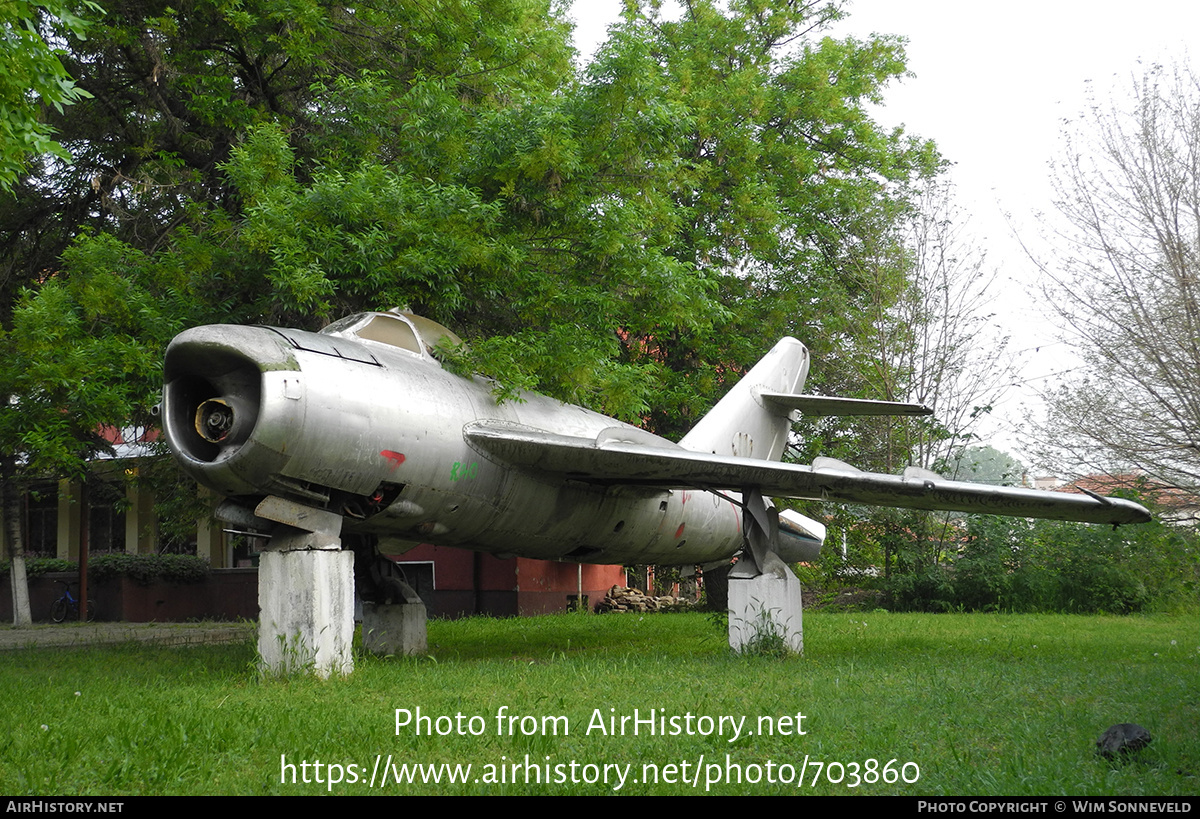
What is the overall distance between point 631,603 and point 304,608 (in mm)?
16139

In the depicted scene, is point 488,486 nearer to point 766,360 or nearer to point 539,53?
point 766,360

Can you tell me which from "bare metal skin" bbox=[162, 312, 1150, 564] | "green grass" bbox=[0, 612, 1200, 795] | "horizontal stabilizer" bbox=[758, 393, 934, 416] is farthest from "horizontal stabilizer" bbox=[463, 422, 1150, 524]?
"horizontal stabilizer" bbox=[758, 393, 934, 416]

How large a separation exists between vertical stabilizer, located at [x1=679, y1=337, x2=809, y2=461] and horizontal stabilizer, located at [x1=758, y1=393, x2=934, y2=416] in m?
0.13

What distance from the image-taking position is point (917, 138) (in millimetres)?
24609

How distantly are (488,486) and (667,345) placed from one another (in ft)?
43.5

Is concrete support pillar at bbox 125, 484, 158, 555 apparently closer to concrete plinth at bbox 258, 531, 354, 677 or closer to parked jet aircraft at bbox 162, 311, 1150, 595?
parked jet aircraft at bbox 162, 311, 1150, 595

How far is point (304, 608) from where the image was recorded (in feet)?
25.8

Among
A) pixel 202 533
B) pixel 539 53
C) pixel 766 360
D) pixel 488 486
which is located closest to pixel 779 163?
pixel 539 53

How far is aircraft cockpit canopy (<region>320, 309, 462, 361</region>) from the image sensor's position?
902 cm

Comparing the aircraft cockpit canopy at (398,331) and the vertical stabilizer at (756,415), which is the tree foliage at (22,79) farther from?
the vertical stabilizer at (756,415)

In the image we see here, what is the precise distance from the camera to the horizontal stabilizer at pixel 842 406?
12.1m

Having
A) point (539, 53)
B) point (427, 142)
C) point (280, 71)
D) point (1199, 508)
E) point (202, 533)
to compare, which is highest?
point (539, 53)

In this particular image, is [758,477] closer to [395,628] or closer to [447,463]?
[447,463]

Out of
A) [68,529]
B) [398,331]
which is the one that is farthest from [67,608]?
[398,331]
